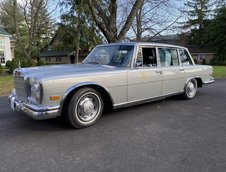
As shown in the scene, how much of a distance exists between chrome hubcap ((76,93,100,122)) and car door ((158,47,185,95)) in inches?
81.3

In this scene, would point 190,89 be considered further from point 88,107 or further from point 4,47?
point 4,47

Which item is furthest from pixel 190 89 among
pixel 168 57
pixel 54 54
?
pixel 54 54

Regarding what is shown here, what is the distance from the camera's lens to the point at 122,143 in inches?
137

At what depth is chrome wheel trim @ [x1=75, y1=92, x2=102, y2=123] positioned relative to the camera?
4.12 meters

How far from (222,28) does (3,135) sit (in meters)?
43.8

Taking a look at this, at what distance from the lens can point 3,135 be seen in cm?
384

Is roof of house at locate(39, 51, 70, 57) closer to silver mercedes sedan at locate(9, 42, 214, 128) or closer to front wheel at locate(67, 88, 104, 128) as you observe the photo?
silver mercedes sedan at locate(9, 42, 214, 128)

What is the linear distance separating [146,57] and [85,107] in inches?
81.4

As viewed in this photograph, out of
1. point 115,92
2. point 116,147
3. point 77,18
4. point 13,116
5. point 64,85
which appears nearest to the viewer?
point 116,147

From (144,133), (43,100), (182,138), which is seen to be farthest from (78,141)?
(182,138)

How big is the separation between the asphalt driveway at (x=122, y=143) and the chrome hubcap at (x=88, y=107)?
0.79 ft

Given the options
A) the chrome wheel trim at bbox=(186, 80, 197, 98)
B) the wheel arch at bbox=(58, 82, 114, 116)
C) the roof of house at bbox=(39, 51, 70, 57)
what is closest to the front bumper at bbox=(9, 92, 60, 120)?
the wheel arch at bbox=(58, 82, 114, 116)

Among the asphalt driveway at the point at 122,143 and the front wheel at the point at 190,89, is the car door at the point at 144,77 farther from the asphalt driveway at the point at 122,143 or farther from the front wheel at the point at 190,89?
the front wheel at the point at 190,89

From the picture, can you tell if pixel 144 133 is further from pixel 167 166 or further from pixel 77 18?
pixel 77 18
